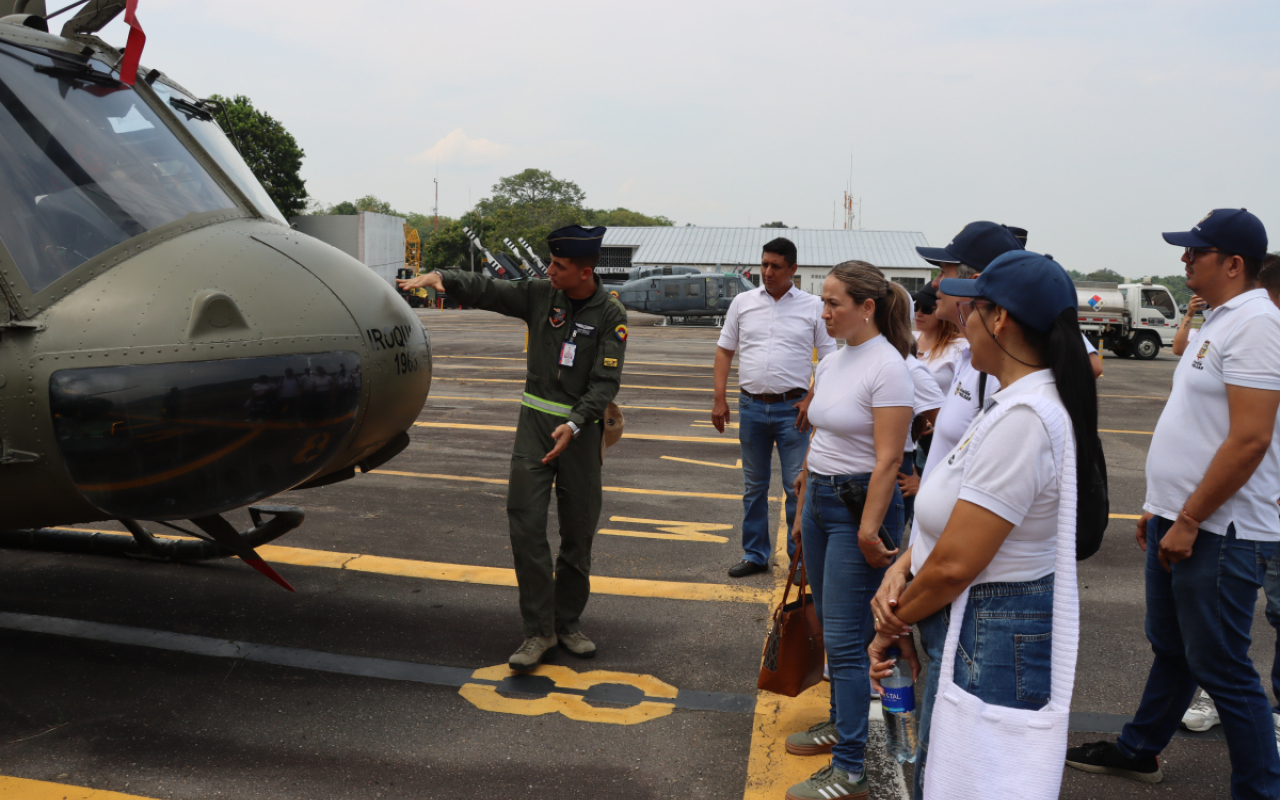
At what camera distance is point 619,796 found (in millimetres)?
3312

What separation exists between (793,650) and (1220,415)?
1746mm

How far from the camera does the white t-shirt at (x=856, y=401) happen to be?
3.29 m

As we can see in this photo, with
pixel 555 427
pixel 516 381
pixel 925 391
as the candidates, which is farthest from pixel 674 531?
pixel 516 381

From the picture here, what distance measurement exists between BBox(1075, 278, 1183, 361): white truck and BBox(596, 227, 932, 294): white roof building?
33.2 meters

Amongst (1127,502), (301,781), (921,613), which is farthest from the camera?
(1127,502)

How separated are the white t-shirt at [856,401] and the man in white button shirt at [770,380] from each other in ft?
6.80

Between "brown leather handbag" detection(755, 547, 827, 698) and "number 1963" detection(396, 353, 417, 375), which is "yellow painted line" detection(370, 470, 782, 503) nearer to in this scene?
"number 1963" detection(396, 353, 417, 375)

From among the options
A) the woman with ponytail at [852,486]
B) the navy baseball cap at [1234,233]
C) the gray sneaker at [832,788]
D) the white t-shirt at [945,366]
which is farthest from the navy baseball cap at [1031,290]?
the white t-shirt at [945,366]

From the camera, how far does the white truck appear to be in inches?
1044

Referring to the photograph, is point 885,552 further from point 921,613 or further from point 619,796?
point 619,796

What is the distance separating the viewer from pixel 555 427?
4.45m

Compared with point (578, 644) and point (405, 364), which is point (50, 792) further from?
point (578, 644)

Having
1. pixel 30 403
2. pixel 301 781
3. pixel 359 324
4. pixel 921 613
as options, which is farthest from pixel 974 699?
pixel 30 403

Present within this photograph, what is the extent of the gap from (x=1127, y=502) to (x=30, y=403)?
837 cm
